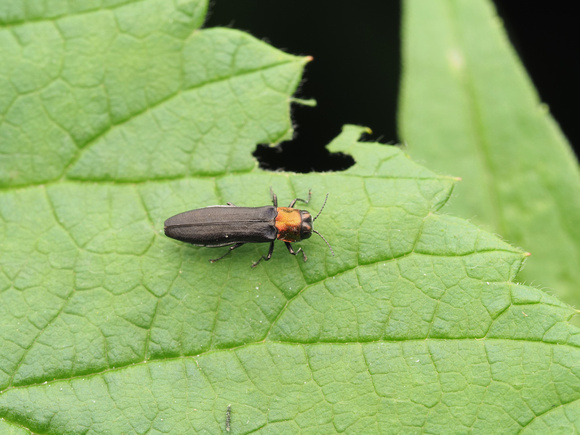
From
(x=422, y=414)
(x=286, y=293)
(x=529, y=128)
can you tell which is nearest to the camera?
(x=422, y=414)

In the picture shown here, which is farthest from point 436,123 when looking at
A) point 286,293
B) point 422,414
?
point 422,414

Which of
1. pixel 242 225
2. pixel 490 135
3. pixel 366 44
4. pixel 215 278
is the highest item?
pixel 366 44

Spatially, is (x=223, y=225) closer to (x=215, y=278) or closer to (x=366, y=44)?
(x=215, y=278)

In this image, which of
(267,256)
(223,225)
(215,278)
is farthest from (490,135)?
(215,278)

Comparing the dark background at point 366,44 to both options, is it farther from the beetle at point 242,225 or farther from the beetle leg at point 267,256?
the beetle leg at point 267,256

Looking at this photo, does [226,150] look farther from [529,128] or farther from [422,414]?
[529,128]

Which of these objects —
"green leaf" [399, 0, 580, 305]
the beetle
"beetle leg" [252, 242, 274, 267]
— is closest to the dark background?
"green leaf" [399, 0, 580, 305]

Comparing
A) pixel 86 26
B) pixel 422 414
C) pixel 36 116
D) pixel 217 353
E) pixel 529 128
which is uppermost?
pixel 86 26

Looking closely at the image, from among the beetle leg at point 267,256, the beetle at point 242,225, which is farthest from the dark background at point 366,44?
the beetle leg at point 267,256
